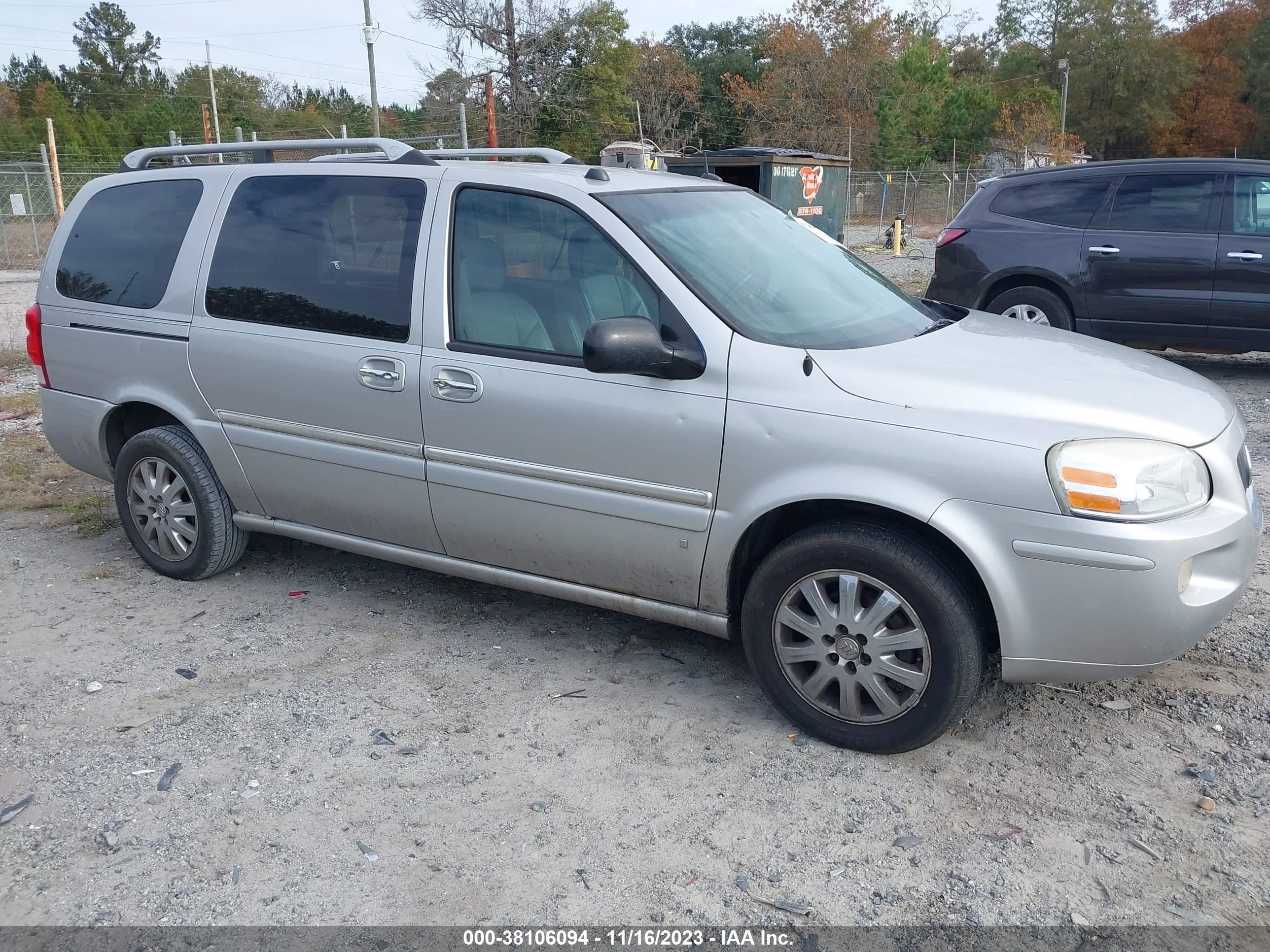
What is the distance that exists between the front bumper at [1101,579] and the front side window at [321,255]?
2.25m

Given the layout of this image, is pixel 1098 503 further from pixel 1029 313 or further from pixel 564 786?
pixel 1029 313

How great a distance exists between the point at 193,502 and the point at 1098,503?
3.75 m

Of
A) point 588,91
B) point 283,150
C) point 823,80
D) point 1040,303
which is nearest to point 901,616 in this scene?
point 283,150

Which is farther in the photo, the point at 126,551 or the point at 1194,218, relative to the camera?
the point at 1194,218

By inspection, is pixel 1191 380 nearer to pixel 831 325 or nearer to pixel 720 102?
pixel 831 325

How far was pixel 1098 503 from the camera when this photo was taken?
3.00 meters

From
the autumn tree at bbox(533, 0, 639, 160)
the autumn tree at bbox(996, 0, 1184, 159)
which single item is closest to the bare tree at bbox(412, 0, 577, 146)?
the autumn tree at bbox(533, 0, 639, 160)

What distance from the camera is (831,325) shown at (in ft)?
12.4

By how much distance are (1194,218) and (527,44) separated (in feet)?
118

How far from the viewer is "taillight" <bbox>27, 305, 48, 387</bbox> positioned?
514 centimetres

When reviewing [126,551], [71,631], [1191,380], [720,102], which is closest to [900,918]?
[1191,380]

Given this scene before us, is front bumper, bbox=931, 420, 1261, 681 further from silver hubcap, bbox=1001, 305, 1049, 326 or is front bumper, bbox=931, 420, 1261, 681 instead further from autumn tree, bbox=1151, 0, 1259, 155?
autumn tree, bbox=1151, 0, 1259, 155

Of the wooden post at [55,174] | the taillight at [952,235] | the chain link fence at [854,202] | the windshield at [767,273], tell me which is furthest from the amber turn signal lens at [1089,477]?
the wooden post at [55,174]

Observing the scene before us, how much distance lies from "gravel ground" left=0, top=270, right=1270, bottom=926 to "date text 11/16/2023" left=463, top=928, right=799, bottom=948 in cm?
4
